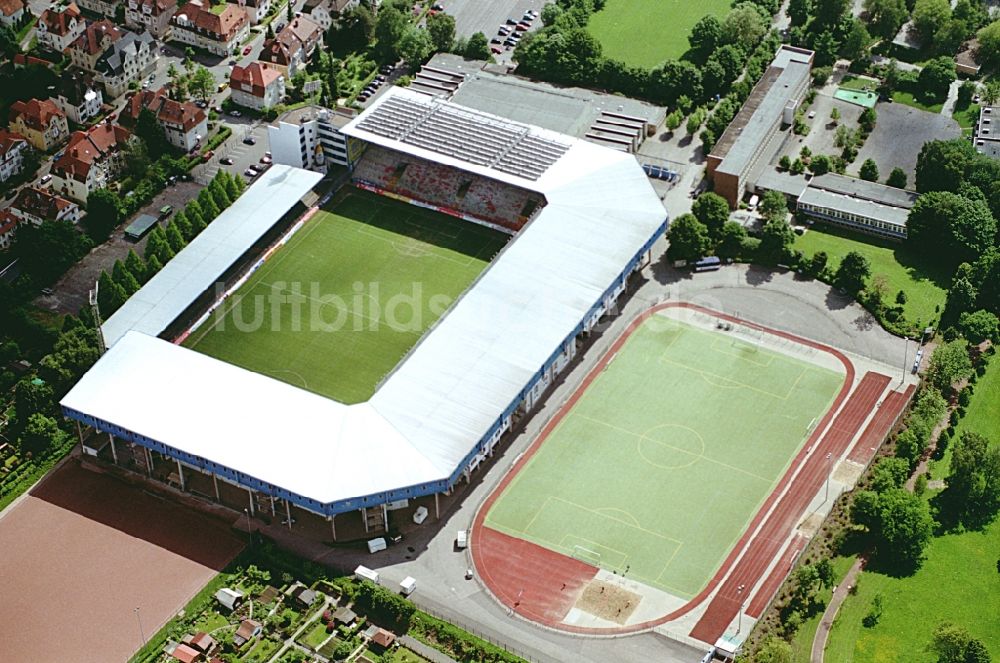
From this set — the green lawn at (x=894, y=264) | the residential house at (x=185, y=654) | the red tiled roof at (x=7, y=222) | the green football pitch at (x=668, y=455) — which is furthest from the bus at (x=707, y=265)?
the red tiled roof at (x=7, y=222)

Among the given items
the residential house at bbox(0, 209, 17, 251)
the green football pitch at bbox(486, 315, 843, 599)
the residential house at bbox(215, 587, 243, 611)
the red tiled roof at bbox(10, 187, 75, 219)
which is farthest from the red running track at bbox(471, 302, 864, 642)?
the residential house at bbox(0, 209, 17, 251)

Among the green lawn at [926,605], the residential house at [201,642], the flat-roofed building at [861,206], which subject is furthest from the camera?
the flat-roofed building at [861,206]

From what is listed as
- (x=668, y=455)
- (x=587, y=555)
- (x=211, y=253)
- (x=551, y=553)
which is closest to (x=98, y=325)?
(x=211, y=253)

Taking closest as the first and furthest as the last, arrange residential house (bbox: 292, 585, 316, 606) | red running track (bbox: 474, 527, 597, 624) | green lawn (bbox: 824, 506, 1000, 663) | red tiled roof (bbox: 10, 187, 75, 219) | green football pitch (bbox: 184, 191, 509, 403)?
green lawn (bbox: 824, 506, 1000, 663) < residential house (bbox: 292, 585, 316, 606) < red running track (bbox: 474, 527, 597, 624) < green football pitch (bbox: 184, 191, 509, 403) < red tiled roof (bbox: 10, 187, 75, 219)

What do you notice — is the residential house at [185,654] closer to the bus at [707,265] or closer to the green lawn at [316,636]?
the green lawn at [316,636]

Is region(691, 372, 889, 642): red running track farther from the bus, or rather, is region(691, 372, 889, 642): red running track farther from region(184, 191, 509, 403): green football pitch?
region(184, 191, 509, 403): green football pitch

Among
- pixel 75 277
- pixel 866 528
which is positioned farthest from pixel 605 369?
pixel 75 277

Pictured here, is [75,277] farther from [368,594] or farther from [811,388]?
[811,388]
